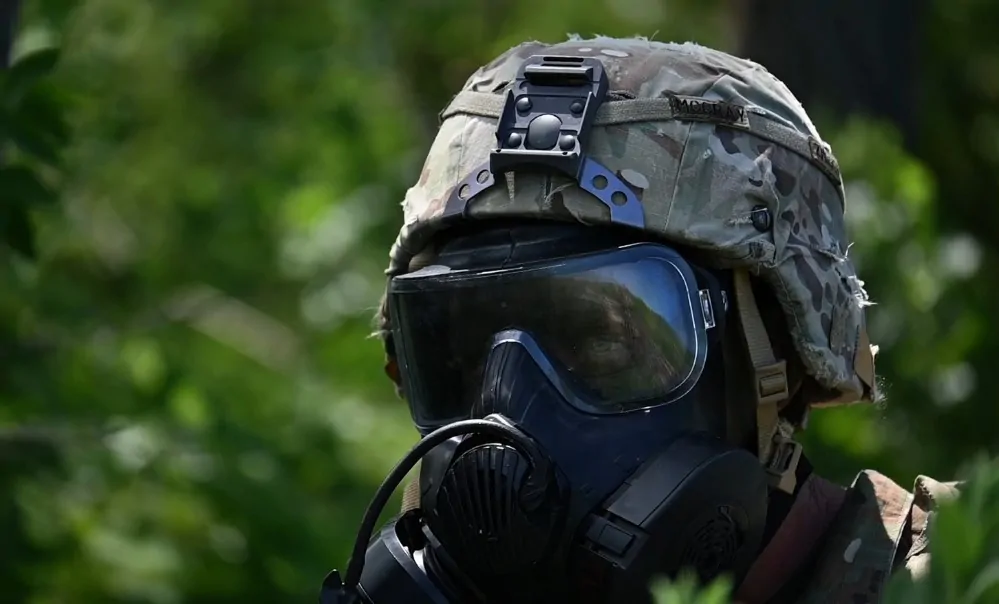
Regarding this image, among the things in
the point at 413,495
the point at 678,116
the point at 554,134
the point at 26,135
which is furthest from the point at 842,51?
the point at 413,495

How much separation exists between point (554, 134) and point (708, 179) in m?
0.25

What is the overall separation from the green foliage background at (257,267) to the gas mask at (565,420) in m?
0.95

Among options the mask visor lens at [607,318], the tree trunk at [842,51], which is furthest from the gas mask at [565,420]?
the tree trunk at [842,51]

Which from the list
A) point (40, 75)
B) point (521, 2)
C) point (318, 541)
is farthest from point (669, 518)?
point (521, 2)

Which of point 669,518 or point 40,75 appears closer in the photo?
point 669,518

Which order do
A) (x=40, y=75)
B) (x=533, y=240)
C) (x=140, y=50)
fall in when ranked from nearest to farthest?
(x=533, y=240) → (x=40, y=75) → (x=140, y=50)

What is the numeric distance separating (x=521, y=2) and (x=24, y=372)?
4.54 metres

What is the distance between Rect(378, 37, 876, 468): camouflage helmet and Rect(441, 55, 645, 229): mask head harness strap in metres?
0.02

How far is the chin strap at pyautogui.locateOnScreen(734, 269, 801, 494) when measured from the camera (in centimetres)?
257

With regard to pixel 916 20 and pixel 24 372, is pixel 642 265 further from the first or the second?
pixel 916 20

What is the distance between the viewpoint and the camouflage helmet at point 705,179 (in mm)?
2518

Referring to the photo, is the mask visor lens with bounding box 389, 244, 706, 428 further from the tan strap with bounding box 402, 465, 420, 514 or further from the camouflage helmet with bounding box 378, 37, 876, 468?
the tan strap with bounding box 402, 465, 420, 514

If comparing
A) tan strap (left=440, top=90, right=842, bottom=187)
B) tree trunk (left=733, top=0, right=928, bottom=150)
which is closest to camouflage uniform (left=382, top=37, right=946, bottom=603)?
tan strap (left=440, top=90, right=842, bottom=187)

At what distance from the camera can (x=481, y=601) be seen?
2.44 metres
